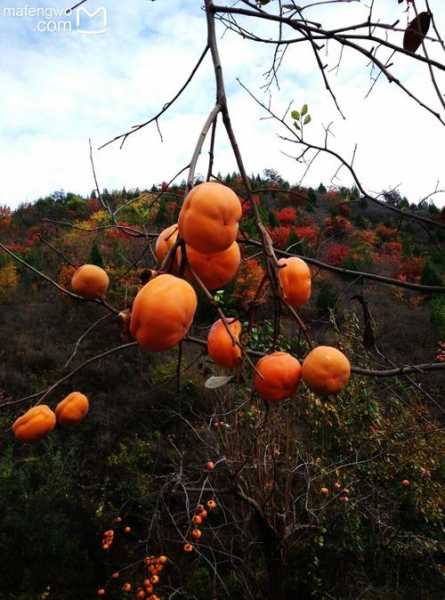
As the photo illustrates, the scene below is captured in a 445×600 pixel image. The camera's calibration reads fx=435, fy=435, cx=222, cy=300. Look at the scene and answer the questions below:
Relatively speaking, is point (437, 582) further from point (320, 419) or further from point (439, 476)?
point (320, 419)

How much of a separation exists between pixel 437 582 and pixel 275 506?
173cm

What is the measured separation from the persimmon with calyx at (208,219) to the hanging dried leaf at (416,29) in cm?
51

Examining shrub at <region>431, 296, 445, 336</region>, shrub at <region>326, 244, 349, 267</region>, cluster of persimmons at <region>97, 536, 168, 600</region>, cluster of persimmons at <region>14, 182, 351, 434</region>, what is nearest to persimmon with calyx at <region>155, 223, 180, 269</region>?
cluster of persimmons at <region>14, 182, 351, 434</region>

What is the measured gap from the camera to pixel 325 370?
0.57 meters

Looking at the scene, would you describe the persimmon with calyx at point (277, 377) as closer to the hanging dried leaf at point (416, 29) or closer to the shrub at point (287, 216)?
the hanging dried leaf at point (416, 29)

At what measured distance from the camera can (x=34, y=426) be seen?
863 millimetres

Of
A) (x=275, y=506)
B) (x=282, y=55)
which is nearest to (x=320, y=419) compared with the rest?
(x=275, y=506)

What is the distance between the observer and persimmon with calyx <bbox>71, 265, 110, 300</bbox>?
812mm

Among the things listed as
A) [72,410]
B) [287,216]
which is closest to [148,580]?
[72,410]

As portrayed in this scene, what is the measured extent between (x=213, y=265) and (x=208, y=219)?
9 cm

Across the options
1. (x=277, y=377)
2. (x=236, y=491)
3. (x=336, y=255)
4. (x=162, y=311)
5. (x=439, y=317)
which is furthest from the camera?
(x=336, y=255)

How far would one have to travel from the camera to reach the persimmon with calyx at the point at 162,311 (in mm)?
452

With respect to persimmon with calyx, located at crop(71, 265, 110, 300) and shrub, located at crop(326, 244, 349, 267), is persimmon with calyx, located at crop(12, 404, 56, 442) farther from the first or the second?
shrub, located at crop(326, 244, 349, 267)

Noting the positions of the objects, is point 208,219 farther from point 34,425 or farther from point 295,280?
point 34,425
